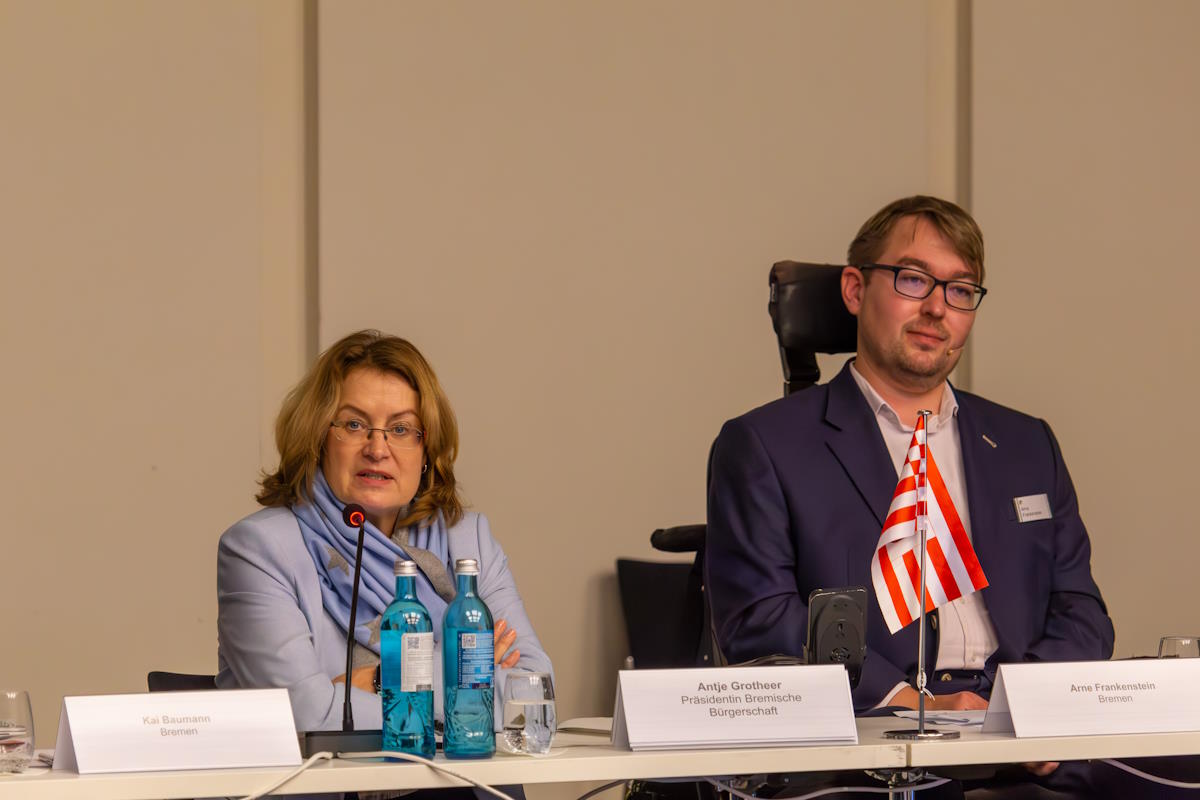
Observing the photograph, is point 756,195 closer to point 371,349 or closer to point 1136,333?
point 1136,333

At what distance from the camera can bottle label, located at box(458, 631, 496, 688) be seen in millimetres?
1903

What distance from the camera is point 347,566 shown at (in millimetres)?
2631

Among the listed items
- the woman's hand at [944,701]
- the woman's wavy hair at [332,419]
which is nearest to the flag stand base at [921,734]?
the woman's hand at [944,701]

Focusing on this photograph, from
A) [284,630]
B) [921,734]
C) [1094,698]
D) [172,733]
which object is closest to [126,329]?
[284,630]

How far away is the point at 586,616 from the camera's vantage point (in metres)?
4.49

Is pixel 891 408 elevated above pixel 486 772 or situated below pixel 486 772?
above

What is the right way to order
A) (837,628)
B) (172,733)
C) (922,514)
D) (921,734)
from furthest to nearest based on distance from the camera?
1. (922,514)
2. (837,628)
3. (921,734)
4. (172,733)

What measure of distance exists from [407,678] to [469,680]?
0.27 feet

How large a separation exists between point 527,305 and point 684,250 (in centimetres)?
56

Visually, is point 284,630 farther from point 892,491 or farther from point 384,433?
point 892,491

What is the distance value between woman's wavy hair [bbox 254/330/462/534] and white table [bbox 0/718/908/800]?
90cm

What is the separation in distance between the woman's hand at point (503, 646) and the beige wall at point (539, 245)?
189 centimetres

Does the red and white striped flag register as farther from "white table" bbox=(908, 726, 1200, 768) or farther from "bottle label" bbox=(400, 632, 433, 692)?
"bottle label" bbox=(400, 632, 433, 692)

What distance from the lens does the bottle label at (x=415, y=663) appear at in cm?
190
